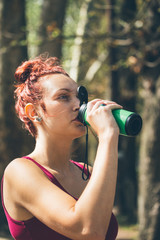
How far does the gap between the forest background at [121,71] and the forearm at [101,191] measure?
0.83 meters

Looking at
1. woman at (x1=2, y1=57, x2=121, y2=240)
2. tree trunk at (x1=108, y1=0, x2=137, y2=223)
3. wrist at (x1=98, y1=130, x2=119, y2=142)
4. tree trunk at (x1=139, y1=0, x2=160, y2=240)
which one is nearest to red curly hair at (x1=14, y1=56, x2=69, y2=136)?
woman at (x1=2, y1=57, x2=121, y2=240)

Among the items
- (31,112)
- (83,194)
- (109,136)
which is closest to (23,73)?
(31,112)

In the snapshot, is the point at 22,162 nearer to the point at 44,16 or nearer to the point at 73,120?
the point at 73,120

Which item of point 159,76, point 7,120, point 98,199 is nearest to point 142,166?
point 159,76

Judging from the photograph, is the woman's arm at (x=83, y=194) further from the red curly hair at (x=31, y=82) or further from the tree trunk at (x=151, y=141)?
the tree trunk at (x=151, y=141)

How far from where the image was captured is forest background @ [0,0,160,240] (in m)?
6.26

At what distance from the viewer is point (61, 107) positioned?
Answer: 2191 mm

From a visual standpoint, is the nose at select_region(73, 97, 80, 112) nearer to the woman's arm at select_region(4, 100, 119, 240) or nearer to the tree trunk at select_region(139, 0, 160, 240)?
the woman's arm at select_region(4, 100, 119, 240)

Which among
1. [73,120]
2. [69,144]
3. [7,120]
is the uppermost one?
[73,120]

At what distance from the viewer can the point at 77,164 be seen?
2.66 meters

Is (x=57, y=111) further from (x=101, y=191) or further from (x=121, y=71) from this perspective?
(x=121, y=71)

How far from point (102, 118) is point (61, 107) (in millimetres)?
336

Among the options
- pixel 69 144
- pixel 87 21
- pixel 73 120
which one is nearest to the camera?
pixel 73 120

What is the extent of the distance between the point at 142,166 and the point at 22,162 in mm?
4577
